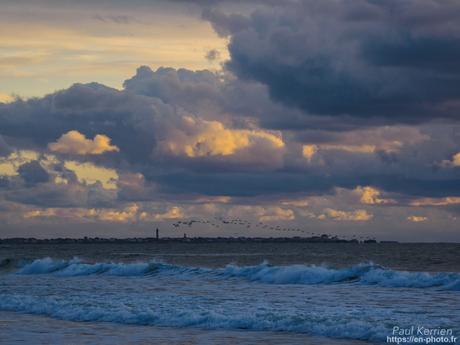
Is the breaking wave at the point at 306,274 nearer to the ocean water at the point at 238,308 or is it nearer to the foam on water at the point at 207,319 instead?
the ocean water at the point at 238,308

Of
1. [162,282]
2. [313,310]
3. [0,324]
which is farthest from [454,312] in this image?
[162,282]

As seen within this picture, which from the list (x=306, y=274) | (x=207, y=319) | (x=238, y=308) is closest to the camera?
(x=207, y=319)

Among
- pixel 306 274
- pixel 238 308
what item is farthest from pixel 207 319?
pixel 306 274

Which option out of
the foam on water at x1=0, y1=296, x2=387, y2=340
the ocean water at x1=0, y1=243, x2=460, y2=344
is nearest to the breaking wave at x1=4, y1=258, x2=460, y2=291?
the ocean water at x1=0, y1=243, x2=460, y2=344

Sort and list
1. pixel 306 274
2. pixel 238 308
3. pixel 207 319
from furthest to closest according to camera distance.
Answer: pixel 306 274 → pixel 238 308 → pixel 207 319

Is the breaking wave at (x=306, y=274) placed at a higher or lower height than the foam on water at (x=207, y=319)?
higher

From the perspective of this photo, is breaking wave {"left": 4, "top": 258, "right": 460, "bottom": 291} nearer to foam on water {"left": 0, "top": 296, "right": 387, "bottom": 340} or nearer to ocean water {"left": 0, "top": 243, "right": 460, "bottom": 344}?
ocean water {"left": 0, "top": 243, "right": 460, "bottom": 344}

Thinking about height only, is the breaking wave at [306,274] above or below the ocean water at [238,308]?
above

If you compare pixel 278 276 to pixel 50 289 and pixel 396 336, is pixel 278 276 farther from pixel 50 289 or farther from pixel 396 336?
pixel 396 336

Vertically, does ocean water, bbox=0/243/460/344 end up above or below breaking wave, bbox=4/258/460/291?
below

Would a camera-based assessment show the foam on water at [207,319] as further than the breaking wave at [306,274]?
No

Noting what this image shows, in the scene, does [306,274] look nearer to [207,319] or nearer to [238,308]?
[238,308]

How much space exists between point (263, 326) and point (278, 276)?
72.0ft

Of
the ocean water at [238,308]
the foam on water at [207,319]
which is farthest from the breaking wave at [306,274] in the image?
the foam on water at [207,319]
